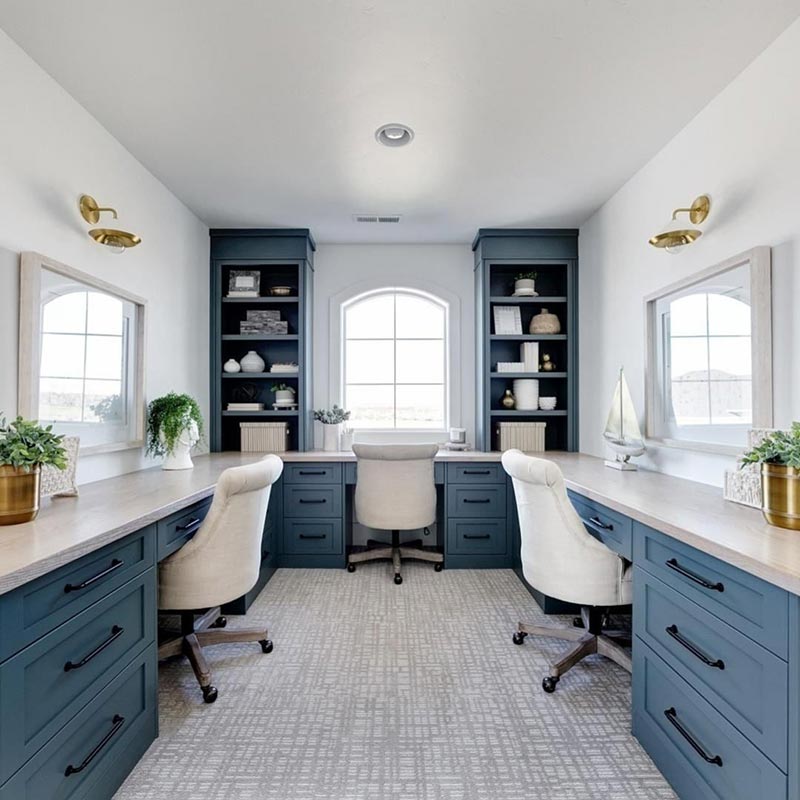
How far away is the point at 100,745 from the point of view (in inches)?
54.4

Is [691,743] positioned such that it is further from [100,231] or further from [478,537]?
[100,231]

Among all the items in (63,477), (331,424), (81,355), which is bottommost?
(63,477)

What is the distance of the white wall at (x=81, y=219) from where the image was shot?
176cm

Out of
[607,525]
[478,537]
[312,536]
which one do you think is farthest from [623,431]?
[312,536]

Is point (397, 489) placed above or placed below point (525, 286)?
below

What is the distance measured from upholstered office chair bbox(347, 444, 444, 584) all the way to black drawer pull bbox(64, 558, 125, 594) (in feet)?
5.95

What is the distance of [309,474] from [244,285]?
5.28ft

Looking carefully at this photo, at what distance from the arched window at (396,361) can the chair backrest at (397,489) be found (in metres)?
0.89

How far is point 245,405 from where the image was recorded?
148 inches

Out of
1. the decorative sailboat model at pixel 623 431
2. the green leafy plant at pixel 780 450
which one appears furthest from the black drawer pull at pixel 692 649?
the decorative sailboat model at pixel 623 431

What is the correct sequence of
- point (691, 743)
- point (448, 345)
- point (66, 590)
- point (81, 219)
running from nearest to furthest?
point (66, 590)
point (691, 743)
point (81, 219)
point (448, 345)

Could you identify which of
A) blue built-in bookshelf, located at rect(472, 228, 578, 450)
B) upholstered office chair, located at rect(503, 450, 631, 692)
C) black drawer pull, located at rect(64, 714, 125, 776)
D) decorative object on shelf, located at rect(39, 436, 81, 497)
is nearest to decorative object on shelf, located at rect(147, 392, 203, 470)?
decorative object on shelf, located at rect(39, 436, 81, 497)

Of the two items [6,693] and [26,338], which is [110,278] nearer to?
[26,338]

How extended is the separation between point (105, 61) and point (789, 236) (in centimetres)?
265
